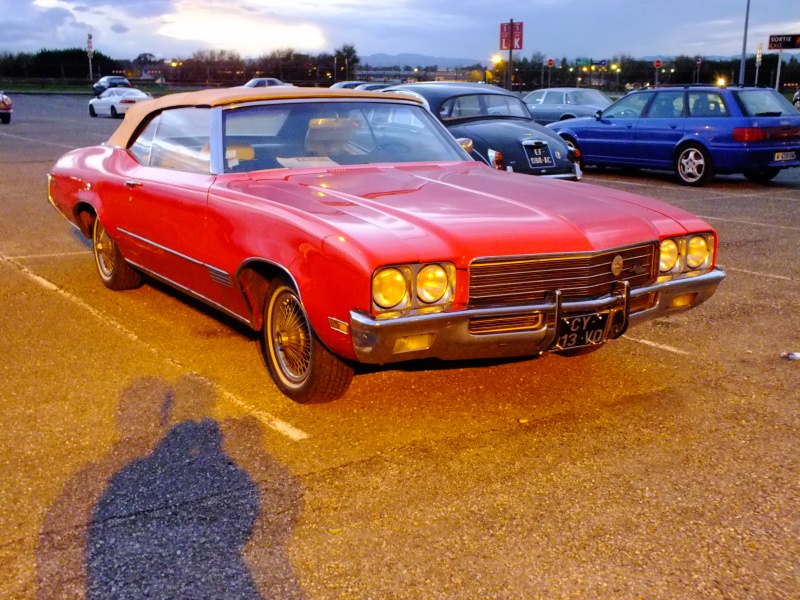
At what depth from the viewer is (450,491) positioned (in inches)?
136

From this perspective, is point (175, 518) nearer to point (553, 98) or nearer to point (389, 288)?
point (389, 288)

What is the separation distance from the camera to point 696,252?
4.60 metres

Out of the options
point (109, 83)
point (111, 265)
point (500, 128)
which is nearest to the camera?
point (111, 265)

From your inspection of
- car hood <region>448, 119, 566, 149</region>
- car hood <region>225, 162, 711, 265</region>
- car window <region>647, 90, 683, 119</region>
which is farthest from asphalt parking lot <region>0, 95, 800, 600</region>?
car window <region>647, 90, 683, 119</region>

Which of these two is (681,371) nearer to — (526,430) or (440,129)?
(526,430)

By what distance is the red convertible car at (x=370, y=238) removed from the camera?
3755mm

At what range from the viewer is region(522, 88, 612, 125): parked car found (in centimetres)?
2019

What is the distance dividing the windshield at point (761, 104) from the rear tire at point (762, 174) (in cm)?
82

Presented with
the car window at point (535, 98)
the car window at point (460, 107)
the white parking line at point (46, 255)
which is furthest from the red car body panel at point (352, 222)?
the car window at point (535, 98)

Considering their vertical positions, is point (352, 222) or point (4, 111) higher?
point (352, 222)

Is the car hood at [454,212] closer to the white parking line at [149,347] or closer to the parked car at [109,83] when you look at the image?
the white parking line at [149,347]

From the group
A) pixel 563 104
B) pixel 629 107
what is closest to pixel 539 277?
pixel 629 107

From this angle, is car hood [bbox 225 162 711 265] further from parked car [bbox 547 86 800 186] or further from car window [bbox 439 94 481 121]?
parked car [bbox 547 86 800 186]

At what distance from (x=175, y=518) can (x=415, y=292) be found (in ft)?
4.17
